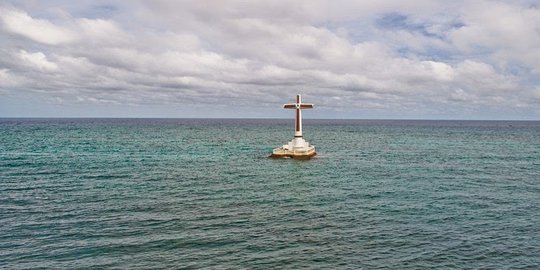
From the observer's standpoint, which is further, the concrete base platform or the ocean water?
the concrete base platform

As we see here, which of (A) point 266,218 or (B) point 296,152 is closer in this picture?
(A) point 266,218

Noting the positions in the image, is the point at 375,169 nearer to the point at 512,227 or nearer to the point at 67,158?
the point at 512,227

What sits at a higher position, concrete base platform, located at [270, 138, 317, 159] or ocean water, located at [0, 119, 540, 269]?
concrete base platform, located at [270, 138, 317, 159]

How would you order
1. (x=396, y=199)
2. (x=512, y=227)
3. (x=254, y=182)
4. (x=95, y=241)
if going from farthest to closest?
(x=254, y=182) < (x=396, y=199) < (x=512, y=227) < (x=95, y=241)

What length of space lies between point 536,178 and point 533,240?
31.8 meters

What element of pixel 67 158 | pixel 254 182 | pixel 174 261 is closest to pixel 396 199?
pixel 254 182

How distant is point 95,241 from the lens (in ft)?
92.2

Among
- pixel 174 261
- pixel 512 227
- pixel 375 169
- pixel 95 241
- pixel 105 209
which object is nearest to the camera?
pixel 174 261

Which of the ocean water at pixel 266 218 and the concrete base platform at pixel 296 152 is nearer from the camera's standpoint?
the ocean water at pixel 266 218

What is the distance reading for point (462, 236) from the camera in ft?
97.5

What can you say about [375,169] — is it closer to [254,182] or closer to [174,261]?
[254,182]

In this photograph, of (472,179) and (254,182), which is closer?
(254,182)

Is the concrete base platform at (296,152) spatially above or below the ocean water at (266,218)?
above

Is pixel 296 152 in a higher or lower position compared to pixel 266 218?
higher
